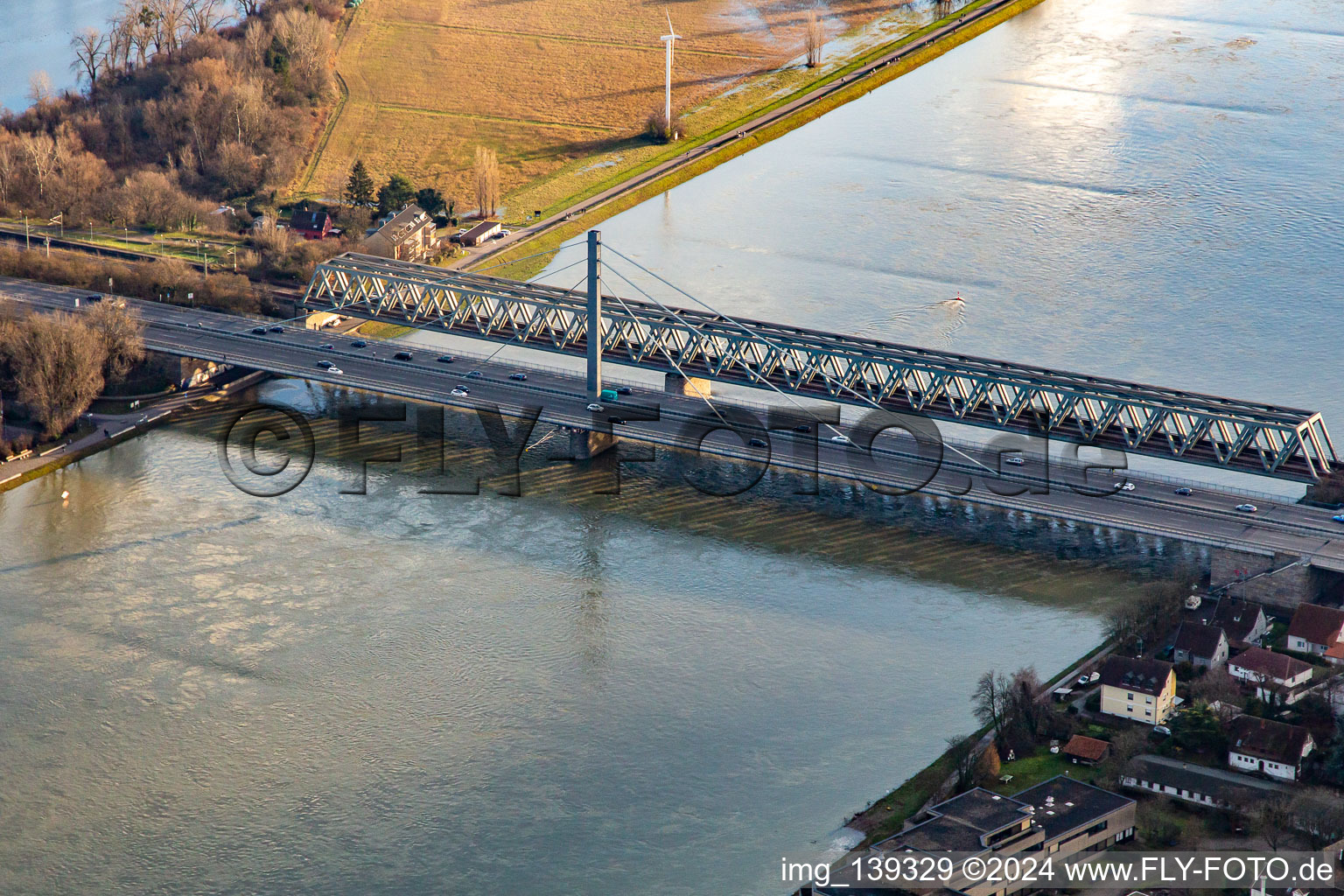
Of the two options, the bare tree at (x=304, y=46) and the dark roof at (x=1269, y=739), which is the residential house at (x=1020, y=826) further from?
the bare tree at (x=304, y=46)

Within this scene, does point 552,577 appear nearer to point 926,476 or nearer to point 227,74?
point 926,476

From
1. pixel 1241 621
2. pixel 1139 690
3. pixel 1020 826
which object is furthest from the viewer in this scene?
pixel 1241 621

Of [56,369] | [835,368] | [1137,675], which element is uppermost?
[835,368]

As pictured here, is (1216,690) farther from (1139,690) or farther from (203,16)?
(203,16)

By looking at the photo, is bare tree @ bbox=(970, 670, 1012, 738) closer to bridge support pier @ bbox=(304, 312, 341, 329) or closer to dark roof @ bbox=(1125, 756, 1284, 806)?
dark roof @ bbox=(1125, 756, 1284, 806)

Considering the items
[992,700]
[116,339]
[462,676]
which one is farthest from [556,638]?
[116,339]

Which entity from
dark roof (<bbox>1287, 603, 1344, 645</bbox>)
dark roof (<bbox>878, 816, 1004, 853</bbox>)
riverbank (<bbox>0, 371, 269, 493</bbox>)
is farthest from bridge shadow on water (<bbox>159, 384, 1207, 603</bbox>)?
dark roof (<bbox>878, 816, 1004, 853</bbox>)

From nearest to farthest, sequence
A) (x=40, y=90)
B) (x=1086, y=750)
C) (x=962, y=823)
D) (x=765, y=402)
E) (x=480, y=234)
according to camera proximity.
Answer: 1. (x=962, y=823)
2. (x=1086, y=750)
3. (x=765, y=402)
4. (x=480, y=234)
5. (x=40, y=90)

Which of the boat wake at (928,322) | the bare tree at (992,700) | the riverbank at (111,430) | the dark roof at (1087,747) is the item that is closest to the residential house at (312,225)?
the riverbank at (111,430)
